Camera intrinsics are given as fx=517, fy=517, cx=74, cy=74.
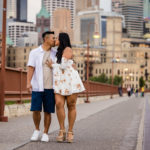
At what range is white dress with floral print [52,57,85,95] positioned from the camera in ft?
29.3

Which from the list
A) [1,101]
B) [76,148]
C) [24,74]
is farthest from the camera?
[24,74]

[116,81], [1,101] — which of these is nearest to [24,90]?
[1,101]

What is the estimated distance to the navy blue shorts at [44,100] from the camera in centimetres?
908

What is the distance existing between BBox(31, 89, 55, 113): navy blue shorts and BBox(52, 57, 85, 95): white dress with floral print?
0.64 ft

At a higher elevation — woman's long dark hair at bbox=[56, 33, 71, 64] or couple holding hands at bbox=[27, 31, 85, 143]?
woman's long dark hair at bbox=[56, 33, 71, 64]

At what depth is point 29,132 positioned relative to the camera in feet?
35.7

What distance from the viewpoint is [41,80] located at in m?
9.04

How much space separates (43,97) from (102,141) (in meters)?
1.32

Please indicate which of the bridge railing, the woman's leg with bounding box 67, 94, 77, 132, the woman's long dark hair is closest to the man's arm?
the woman's long dark hair

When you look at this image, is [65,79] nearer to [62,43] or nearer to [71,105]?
[71,105]

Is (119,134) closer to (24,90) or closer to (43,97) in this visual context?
(43,97)

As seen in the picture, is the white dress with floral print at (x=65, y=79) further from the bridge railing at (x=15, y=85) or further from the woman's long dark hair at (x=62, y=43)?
the bridge railing at (x=15, y=85)

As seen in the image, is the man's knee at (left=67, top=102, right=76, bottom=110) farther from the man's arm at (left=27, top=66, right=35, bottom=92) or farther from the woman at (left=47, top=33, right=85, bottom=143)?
the man's arm at (left=27, top=66, right=35, bottom=92)

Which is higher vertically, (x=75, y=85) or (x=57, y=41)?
(x=57, y=41)
